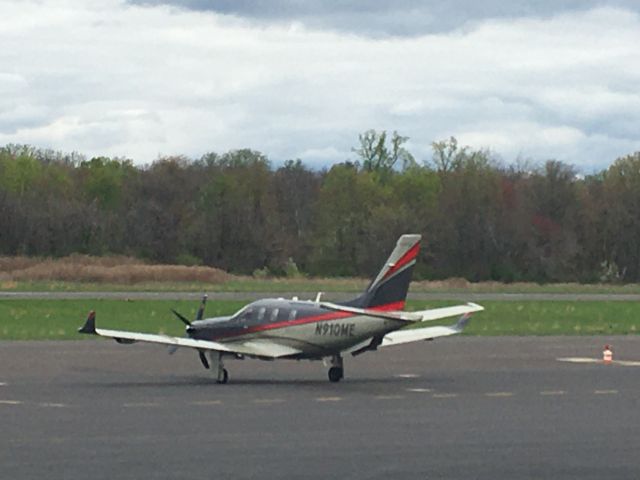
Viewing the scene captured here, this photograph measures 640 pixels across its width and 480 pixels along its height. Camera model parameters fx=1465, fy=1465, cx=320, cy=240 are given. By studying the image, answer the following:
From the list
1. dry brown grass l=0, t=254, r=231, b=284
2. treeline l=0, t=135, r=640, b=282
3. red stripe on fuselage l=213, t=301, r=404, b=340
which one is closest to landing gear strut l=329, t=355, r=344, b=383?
red stripe on fuselage l=213, t=301, r=404, b=340

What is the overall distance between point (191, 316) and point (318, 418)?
3349 cm

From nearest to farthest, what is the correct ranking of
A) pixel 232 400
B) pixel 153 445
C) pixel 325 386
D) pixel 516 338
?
pixel 153 445 → pixel 232 400 → pixel 325 386 → pixel 516 338

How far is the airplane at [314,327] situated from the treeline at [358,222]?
72.1 m

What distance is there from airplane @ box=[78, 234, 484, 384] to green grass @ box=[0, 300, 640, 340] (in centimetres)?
1555

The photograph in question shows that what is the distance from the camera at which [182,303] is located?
6309cm

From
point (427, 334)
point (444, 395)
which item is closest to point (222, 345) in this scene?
point (427, 334)

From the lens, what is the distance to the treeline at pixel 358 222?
349ft

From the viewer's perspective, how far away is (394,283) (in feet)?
98.6

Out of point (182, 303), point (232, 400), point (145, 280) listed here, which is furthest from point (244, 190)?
point (232, 400)

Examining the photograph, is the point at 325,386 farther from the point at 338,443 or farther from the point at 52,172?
the point at 52,172

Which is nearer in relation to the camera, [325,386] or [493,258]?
[325,386]

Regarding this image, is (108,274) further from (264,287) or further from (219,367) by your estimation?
(219,367)

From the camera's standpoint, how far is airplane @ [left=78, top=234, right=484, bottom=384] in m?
29.5

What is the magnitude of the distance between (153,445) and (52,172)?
11119 centimetres
